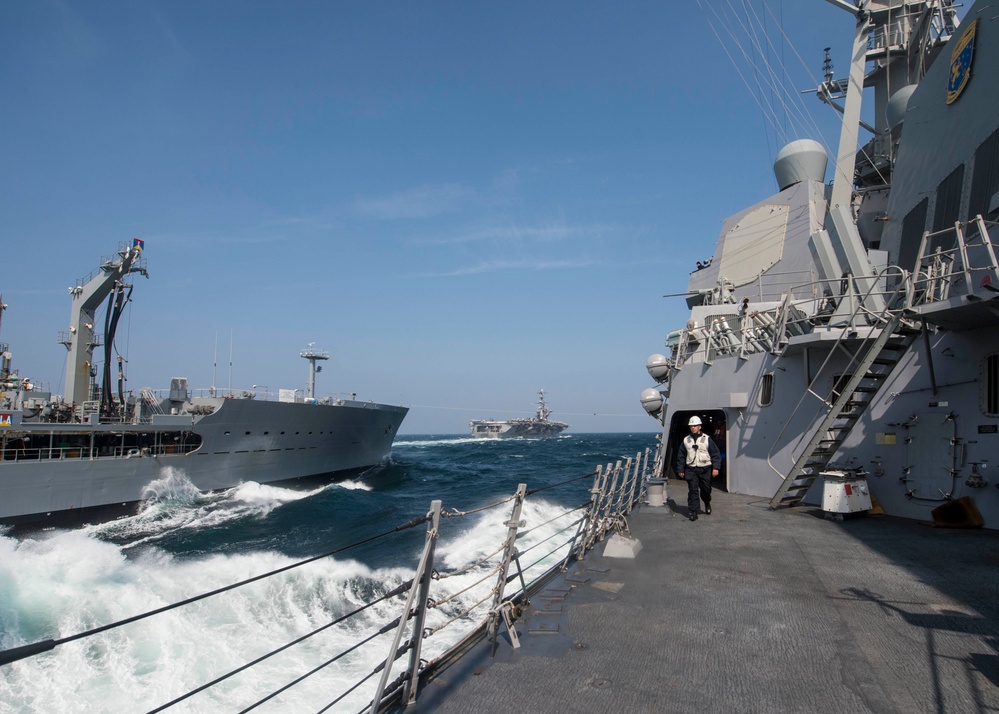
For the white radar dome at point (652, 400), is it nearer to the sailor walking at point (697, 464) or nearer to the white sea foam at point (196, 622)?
the white sea foam at point (196, 622)

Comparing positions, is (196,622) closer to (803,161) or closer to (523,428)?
(803,161)

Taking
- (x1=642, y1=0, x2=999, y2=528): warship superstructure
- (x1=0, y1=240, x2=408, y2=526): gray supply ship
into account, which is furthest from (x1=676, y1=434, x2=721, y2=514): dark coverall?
(x1=0, y1=240, x2=408, y2=526): gray supply ship

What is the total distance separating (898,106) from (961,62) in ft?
25.8

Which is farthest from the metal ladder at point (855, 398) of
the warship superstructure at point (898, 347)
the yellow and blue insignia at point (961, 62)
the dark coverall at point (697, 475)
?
the yellow and blue insignia at point (961, 62)

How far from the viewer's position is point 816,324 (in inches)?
371

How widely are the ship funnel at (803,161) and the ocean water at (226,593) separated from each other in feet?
42.5

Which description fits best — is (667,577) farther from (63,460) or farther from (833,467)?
(63,460)

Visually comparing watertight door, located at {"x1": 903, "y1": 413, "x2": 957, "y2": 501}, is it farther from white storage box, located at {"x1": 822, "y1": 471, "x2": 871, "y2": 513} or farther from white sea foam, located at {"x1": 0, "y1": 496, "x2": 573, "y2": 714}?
white sea foam, located at {"x1": 0, "y1": 496, "x2": 573, "y2": 714}

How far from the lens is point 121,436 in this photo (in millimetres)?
22984

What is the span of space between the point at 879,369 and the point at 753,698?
697cm

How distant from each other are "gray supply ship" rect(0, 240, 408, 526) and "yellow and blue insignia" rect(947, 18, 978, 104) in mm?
→ 24160

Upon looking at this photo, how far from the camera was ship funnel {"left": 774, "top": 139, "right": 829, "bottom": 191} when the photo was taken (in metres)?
18.3

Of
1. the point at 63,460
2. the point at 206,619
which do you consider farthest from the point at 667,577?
the point at 63,460

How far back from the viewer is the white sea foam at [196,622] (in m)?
6.84
